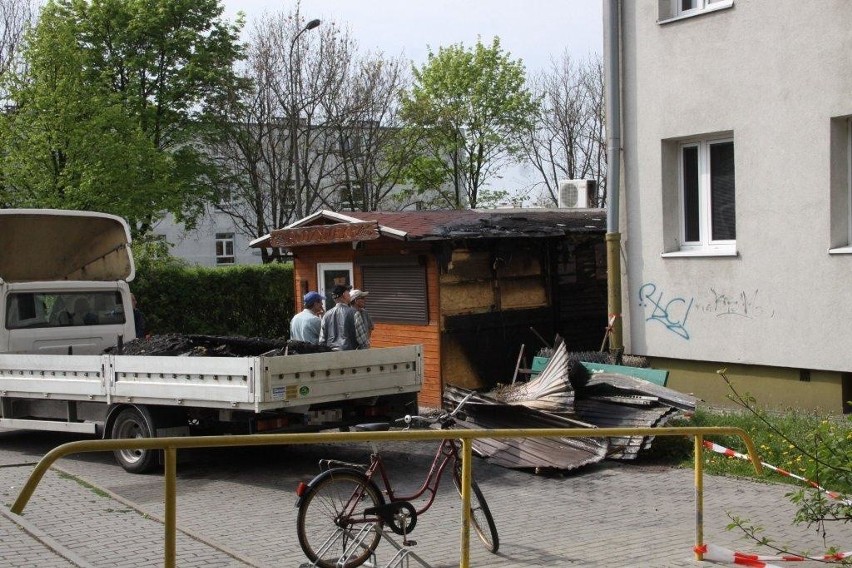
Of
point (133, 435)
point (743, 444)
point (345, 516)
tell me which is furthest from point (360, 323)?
point (345, 516)

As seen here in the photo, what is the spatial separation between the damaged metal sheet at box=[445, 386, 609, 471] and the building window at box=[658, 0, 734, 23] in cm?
546

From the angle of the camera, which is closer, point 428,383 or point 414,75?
point 428,383

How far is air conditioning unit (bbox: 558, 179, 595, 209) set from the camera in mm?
18484

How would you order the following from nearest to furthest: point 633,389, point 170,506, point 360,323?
point 170,506
point 633,389
point 360,323

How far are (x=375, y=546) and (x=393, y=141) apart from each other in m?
32.3

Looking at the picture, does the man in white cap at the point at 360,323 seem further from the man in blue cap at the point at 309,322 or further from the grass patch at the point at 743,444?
the grass patch at the point at 743,444

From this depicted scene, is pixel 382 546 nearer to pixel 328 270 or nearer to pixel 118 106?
pixel 328 270

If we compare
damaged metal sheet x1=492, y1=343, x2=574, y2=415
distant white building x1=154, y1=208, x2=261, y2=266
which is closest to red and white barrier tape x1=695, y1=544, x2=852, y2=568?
damaged metal sheet x1=492, y1=343, x2=574, y2=415

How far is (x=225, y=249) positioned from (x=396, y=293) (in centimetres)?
3802

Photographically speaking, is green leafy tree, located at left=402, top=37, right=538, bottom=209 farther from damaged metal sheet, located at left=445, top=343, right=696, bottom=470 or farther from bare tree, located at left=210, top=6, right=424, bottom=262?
damaged metal sheet, located at left=445, top=343, right=696, bottom=470

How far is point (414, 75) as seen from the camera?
4050 cm

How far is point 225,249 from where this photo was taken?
5109 centimetres

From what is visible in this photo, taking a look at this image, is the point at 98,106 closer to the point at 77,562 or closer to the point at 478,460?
the point at 478,460

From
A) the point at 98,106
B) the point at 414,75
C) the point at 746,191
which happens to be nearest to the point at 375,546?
the point at 746,191
